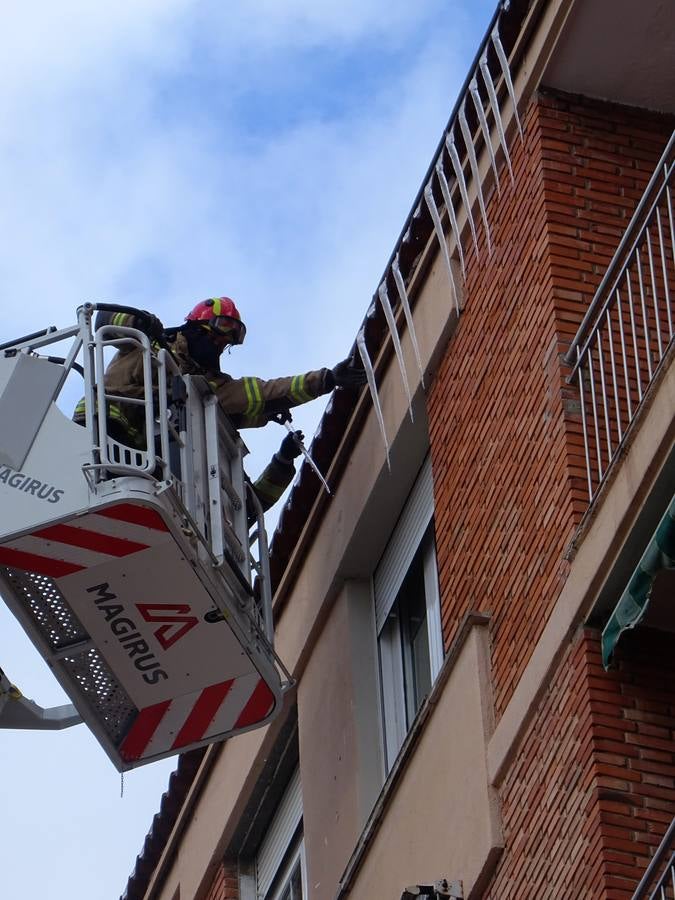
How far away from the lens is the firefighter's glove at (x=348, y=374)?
14.5 meters

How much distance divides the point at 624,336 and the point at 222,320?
3255 mm

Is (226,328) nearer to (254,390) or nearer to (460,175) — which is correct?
(254,390)

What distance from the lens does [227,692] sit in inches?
525

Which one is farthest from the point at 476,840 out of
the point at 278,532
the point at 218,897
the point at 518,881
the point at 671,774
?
the point at 218,897

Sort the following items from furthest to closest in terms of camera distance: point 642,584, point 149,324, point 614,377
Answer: point 149,324 < point 614,377 < point 642,584

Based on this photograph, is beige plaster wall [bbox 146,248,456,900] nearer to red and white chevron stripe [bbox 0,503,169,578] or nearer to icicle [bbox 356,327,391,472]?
icicle [bbox 356,327,391,472]

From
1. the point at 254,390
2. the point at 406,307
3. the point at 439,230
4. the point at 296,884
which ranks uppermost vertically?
the point at 439,230

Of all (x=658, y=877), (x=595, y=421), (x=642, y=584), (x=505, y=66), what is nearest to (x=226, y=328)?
(x=505, y=66)

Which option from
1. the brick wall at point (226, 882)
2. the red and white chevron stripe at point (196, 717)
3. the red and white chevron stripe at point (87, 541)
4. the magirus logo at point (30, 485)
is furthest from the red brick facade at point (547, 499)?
the brick wall at point (226, 882)

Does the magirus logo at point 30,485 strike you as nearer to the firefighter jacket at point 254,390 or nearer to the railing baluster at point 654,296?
the firefighter jacket at point 254,390

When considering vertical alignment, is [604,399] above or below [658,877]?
above

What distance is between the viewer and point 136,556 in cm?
1234

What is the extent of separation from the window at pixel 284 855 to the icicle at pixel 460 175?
4.75 m

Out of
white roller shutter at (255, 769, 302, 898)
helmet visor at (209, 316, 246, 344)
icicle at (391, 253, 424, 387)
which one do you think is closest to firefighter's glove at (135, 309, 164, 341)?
helmet visor at (209, 316, 246, 344)
